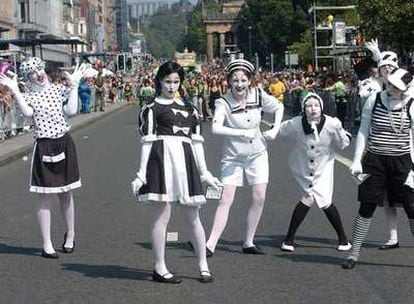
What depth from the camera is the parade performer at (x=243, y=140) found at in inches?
328

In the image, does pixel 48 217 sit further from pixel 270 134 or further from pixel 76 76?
pixel 270 134

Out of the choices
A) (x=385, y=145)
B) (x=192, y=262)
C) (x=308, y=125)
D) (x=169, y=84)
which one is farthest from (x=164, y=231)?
(x=308, y=125)

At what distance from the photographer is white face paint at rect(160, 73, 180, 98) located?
7.16 m

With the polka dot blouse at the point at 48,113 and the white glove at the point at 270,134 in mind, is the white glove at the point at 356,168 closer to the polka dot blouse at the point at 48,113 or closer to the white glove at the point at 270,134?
the white glove at the point at 270,134

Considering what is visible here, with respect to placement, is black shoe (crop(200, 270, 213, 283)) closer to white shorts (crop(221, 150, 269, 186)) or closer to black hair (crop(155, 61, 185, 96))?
white shorts (crop(221, 150, 269, 186))

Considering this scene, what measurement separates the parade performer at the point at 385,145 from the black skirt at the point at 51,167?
2757 mm

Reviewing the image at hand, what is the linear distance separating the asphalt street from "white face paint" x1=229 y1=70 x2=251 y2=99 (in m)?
1.49

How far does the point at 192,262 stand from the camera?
8.16 meters

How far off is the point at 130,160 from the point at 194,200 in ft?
39.5

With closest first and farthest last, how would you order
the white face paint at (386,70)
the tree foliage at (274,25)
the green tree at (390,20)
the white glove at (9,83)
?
the white face paint at (386,70) < the white glove at (9,83) < the green tree at (390,20) < the tree foliage at (274,25)

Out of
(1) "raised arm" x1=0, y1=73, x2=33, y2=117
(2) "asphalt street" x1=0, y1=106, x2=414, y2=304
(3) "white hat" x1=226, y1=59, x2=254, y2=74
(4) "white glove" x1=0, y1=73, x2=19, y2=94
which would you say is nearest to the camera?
(2) "asphalt street" x1=0, y1=106, x2=414, y2=304

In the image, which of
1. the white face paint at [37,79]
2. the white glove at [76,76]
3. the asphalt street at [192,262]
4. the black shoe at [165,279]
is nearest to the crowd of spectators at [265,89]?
the asphalt street at [192,262]

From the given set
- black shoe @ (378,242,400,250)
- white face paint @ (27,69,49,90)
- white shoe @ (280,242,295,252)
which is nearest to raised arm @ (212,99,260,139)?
white shoe @ (280,242,295,252)

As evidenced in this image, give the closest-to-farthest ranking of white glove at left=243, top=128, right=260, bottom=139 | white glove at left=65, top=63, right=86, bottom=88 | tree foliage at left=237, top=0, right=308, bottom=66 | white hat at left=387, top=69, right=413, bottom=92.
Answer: white hat at left=387, top=69, right=413, bottom=92 < white glove at left=243, top=128, right=260, bottom=139 < white glove at left=65, top=63, right=86, bottom=88 < tree foliage at left=237, top=0, right=308, bottom=66
